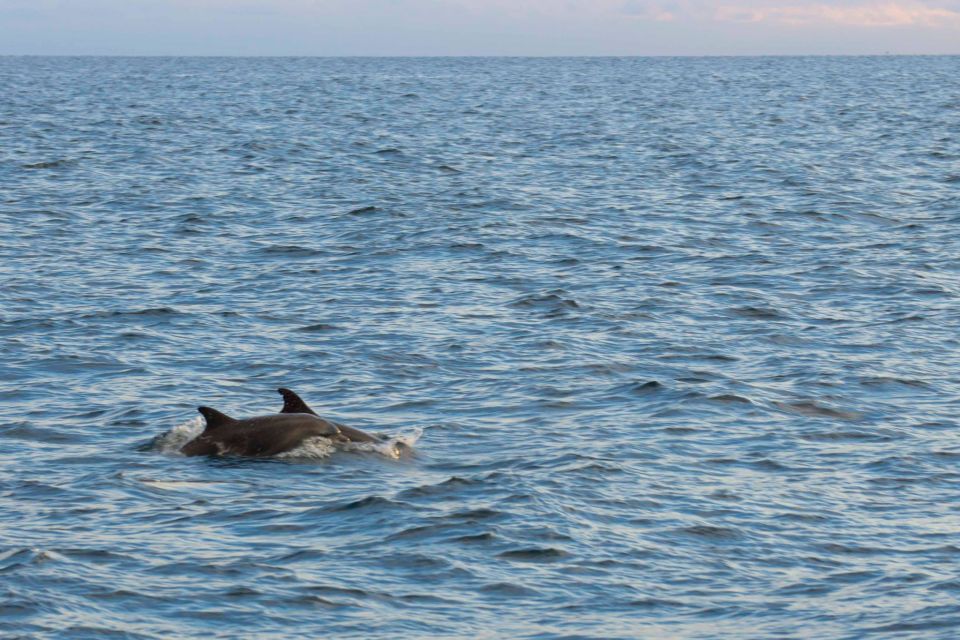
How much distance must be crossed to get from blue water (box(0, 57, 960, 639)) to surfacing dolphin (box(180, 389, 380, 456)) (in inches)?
13.2

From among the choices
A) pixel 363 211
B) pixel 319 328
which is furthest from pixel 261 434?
pixel 363 211

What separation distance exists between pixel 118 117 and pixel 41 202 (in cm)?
4115

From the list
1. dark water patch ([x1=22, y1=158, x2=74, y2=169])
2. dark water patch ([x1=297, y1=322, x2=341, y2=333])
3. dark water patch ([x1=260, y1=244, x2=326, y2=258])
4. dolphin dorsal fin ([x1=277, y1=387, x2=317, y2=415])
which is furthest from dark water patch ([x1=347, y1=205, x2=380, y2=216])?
dolphin dorsal fin ([x1=277, y1=387, x2=317, y2=415])

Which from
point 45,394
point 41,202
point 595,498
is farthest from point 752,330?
point 41,202

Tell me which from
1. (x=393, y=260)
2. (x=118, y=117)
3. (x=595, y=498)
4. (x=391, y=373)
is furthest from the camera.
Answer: (x=118, y=117)

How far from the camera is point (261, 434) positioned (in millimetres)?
18266

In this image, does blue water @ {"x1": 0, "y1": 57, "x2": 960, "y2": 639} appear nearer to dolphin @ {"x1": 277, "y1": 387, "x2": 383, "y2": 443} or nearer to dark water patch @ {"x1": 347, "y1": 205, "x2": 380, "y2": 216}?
dark water patch @ {"x1": 347, "y1": 205, "x2": 380, "y2": 216}

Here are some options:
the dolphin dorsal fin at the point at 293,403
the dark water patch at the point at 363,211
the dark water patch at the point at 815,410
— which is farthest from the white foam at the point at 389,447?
the dark water patch at the point at 363,211

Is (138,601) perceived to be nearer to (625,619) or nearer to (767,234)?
(625,619)

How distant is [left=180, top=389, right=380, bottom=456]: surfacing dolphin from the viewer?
18.1 metres

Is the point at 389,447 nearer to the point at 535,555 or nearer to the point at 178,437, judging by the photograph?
the point at 178,437

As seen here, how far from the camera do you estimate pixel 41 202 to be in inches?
1665

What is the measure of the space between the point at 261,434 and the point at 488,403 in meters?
3.83

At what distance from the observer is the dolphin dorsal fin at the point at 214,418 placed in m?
18.2
